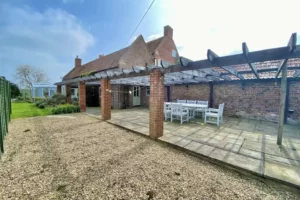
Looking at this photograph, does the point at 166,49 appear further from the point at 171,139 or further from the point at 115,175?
→ the point at 115,175

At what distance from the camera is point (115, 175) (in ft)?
7.39

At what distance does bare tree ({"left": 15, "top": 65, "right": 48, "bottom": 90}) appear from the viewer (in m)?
21.6

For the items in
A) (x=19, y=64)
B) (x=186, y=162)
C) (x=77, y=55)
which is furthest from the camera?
(x=19, y=64)

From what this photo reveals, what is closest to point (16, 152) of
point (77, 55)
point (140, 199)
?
point (140, 199)

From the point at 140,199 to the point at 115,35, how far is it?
9.99 meters

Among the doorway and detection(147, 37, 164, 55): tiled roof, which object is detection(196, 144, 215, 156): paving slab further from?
detection(147, 37, 164, 55): tiled roof

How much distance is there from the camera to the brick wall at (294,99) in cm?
559

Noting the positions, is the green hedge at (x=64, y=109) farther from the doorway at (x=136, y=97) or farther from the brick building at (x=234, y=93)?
the doorway at (x=136, y=97)

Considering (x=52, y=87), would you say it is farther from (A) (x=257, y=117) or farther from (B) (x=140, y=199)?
(A) (x=257, y=117)

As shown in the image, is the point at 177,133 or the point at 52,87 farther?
the point at 52,87

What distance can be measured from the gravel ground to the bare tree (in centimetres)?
2661

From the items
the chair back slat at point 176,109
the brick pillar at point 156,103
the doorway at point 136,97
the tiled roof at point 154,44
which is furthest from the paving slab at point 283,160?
the tiled roof at point 154,44

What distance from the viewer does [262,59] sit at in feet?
7.65

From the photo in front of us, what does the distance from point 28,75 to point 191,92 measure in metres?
→ 29.3
